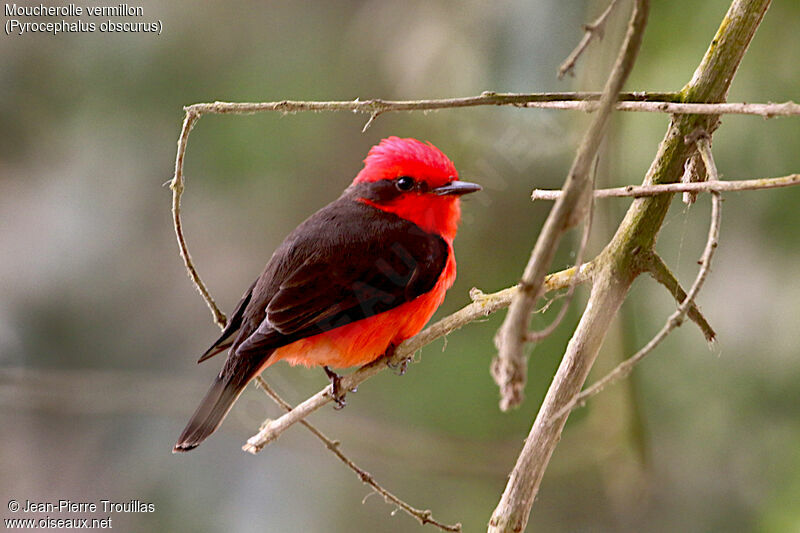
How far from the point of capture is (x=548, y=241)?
3.12ft

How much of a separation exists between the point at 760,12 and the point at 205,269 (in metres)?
2.81

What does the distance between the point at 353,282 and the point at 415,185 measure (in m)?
0.42

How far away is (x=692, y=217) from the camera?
2.86 metres

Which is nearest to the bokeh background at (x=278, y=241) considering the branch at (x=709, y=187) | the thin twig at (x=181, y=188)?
the thin twig at (x=181, y=188)

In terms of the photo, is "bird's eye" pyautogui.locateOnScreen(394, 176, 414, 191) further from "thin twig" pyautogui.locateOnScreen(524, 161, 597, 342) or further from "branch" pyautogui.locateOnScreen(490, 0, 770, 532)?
"thin twig" pyautogui.locateOnScreen(524, 161, 597, 342)

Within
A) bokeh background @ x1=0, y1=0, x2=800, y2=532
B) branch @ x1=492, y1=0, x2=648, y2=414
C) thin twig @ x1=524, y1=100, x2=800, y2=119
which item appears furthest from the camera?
bokeh background @ x1=0, y1=0, x2=800, y2=532

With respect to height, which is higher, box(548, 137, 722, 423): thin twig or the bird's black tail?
box(548, 137, 722, 423): thin twig

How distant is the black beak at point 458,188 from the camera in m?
2.47

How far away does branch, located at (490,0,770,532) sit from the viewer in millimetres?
1441

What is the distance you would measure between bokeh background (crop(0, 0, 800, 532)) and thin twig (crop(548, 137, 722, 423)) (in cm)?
132
